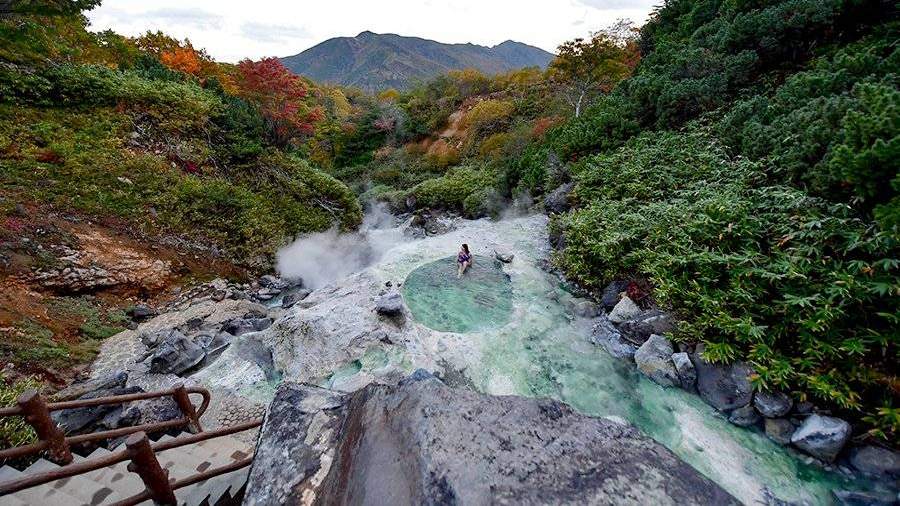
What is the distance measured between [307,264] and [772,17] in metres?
17.8

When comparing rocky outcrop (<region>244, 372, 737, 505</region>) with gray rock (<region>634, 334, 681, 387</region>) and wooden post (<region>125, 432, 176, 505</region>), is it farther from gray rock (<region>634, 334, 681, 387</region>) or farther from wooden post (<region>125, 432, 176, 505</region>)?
gray rock (<region>634, 334, 681, 387</region>)

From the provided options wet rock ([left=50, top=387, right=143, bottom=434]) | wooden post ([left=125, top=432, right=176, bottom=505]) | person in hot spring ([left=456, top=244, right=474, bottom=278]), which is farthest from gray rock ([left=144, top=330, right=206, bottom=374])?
person in hot spring ([left=456, top=244, right=474, bottom=278])

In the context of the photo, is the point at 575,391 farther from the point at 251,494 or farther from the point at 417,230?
the point at 417,230

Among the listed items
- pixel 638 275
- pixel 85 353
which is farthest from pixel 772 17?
pixel 85 353

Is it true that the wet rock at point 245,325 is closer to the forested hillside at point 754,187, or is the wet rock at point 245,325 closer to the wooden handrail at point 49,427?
the wooden handrail at point 49,427

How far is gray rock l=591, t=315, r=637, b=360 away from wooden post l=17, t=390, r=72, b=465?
7.66 metres

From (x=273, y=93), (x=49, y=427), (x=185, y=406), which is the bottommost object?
(x=185, y=406)

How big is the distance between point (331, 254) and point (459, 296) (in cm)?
649

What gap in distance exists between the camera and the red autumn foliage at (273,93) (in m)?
18.3

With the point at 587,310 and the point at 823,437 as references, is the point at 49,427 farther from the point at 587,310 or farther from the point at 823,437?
the point at 587,310

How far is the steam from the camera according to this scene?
40.4 feet

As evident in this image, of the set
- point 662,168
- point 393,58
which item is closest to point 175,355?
point 662,168

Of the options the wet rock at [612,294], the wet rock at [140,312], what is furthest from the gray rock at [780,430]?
the wet rock at [140,312]

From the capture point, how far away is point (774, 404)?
5.27 meters
